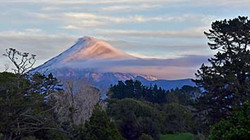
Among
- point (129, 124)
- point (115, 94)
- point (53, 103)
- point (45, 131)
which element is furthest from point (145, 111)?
point (115, 94)

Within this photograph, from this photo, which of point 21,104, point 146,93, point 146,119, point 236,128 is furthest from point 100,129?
point 146,93

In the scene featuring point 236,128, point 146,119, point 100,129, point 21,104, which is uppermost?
point 236,128

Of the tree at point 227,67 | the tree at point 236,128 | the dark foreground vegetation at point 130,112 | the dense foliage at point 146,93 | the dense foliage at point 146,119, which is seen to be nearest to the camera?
the tree at point 236,128

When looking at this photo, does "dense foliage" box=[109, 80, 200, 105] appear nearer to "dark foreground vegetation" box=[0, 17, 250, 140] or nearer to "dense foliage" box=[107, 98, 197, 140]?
"dense foliage" box=[107, 98, 197, 140]

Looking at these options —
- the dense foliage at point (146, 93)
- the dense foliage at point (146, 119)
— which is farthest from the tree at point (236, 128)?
the dense foliage at point (146, 93)

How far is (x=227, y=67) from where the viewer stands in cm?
3409

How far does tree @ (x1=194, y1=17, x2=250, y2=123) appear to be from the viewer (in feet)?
110

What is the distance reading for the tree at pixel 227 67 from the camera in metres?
33.5

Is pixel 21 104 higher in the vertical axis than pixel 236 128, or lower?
lower

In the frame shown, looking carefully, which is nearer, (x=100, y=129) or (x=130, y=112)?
(x=100, y=129)

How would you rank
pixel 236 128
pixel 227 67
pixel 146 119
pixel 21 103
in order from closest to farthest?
1. pixel 236 128
2. pixel 21 103
3. pixel 227 67
4. pixel 146 119

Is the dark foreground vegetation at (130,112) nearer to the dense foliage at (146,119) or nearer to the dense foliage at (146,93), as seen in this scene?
the dense foliage at (146,119)

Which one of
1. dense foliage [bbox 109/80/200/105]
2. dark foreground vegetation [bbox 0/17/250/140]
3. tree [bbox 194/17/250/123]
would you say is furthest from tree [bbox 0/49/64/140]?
dense foliage [bbox 109/80/200/105]

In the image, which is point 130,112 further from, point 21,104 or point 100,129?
point 21,104
